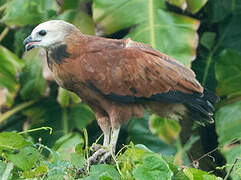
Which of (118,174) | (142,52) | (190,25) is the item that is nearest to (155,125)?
(190,25)

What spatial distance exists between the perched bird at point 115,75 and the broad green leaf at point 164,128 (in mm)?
1244

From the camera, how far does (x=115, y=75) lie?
3.39 metres

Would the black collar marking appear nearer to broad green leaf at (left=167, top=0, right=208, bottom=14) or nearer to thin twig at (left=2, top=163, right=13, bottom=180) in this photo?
thin twig at (left=2, top=163, right=13, bottom=180)

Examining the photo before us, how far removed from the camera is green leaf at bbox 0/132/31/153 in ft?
7.00

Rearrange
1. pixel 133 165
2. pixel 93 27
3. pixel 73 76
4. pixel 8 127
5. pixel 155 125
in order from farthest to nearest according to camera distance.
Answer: pixel 8 127 → pixel 93 27 → pixel 155 125 → pixel 73 76 → pixel 133 165

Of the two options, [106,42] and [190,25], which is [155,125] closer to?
[190,25]

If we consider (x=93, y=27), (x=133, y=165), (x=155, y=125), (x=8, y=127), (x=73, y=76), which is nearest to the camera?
(x=133, y=165)

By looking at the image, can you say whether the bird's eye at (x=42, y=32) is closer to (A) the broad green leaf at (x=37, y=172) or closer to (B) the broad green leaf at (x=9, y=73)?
(A) the broad green leaf at (x=37, y=172)

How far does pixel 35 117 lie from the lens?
5551 mm

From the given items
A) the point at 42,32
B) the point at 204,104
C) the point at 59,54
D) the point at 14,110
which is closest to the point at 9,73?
the point at 14,110

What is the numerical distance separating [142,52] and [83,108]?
2151mm

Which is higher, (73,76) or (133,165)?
(133,165)

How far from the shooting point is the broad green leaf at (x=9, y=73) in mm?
5188

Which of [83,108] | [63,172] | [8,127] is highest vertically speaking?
[63,172]
